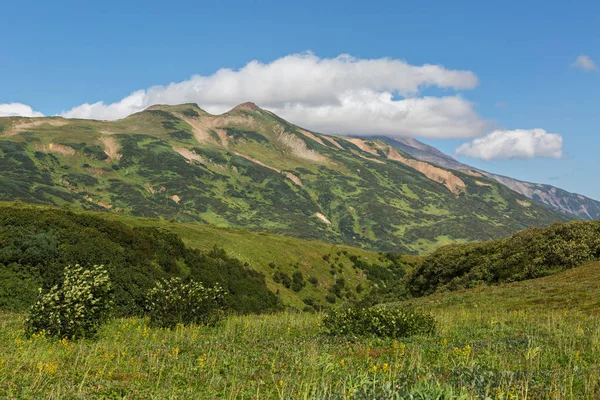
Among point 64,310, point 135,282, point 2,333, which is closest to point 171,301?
point 64,310

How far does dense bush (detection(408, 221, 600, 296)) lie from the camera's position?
132 ft

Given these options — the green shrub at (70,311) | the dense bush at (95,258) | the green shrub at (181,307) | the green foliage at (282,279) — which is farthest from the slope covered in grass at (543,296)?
the green foliage at (282,279)

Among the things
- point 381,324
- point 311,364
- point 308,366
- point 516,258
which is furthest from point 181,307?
point 516,258

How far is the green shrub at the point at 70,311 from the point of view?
1691 cm

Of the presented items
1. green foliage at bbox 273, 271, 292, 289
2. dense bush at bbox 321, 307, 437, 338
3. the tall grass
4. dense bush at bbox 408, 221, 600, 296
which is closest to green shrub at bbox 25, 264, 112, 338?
the tall grass

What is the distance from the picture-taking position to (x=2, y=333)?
17.5 metres

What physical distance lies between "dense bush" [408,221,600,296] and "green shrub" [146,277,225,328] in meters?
31.1

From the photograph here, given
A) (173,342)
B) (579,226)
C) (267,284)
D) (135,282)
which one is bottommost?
(267,284)

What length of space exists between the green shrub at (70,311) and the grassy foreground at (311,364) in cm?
69

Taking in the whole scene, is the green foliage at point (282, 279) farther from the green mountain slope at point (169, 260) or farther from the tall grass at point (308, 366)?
the tall grass at point (308, 366)

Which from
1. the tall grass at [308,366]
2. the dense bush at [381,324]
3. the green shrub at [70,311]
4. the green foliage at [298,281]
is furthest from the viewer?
the green foliage at [298,281]

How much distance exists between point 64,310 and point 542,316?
23385mm

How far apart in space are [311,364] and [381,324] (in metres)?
8.66

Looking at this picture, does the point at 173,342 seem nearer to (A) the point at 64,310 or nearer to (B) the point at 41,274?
(A) the point at 64,310
